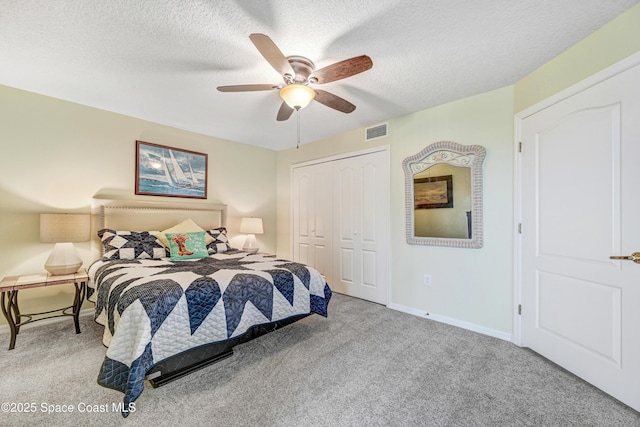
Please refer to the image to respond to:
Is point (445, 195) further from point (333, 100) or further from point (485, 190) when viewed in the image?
point (333, 100)

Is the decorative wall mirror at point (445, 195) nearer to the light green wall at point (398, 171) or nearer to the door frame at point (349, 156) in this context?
the light green wall at point (398, 171)

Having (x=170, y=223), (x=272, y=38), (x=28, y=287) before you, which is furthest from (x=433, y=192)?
(x=28, y=287)

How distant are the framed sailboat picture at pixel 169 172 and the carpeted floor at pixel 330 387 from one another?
1.95 meters

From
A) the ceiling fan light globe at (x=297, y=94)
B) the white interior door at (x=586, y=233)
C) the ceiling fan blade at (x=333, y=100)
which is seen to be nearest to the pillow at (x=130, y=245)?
the ceiling fan light globe at (x=297, y=94)

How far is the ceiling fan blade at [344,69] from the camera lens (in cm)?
Answer: 175

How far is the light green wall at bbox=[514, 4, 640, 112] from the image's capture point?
1.67m

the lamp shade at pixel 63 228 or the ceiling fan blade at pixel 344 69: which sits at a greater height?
the ceiling fan blade at pixel 344 69

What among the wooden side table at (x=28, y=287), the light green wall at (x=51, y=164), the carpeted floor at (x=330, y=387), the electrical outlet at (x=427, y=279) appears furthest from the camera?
the electrical outlet at (x=427, y=279)

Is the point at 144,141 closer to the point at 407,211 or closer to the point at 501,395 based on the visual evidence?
the point at 407,211

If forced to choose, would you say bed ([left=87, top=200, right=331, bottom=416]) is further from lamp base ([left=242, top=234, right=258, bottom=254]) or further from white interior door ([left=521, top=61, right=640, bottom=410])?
A: white interior door ([left=521, top=61, right=640, bottom=410])

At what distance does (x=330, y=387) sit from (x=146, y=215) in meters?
3.24

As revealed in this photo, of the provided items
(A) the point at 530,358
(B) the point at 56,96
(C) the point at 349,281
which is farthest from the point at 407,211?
(B) the point at 56,96

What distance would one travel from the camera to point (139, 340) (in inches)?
62.4

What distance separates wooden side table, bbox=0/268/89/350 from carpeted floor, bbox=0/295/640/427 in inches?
7.1
